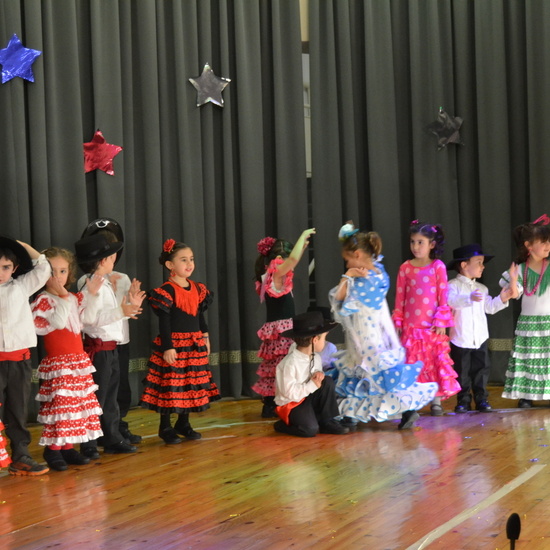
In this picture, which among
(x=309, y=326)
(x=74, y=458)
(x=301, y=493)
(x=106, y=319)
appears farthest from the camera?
(x=309, y=326)

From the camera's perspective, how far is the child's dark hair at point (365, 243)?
17.4 ft

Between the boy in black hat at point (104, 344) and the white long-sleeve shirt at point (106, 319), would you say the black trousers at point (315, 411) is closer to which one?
the boy in black hat at point (104, 344)

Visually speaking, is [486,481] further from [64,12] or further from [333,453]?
[64,12]

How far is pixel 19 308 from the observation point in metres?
4.22

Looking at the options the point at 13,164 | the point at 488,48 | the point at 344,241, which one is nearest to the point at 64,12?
the point at 13,164

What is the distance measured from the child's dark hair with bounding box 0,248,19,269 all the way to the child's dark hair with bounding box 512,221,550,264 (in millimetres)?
3357

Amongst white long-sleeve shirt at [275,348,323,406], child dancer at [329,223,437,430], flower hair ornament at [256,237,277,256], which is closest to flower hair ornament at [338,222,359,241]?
child dancer at [329,223,437,430]

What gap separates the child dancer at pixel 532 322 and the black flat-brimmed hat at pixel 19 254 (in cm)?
316

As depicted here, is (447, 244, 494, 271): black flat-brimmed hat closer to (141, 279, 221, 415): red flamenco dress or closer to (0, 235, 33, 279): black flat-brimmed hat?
(141, 279, 221, 415): red flamenco dress

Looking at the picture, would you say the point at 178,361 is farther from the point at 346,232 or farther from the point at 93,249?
the point at 346,232

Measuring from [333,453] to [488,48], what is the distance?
399 centimetres

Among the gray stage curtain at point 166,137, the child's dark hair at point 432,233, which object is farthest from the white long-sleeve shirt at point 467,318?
the gray stage curtain at point 166,137

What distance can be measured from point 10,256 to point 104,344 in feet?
2.56

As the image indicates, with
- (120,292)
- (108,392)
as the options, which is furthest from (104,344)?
(120,292)
